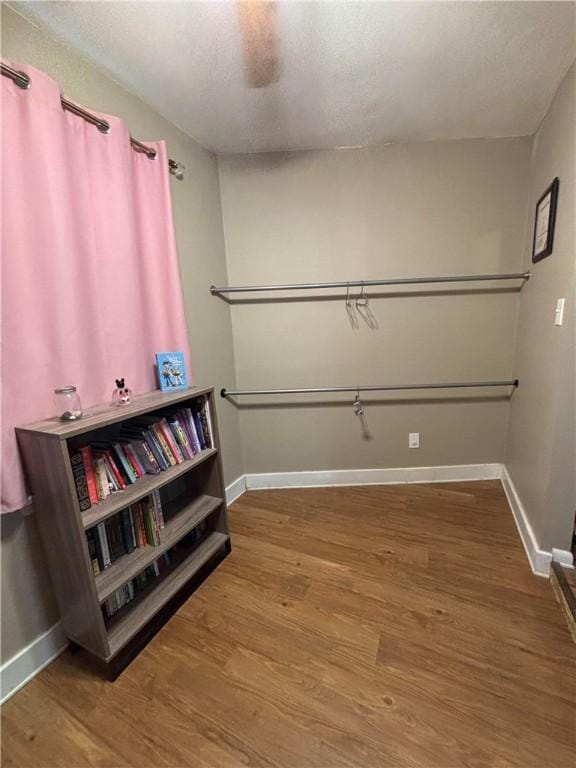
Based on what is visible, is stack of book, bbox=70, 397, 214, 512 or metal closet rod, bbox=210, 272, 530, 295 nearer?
stack of book, bbox=70, 397, 214, 512

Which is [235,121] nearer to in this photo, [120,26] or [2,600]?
[120,26]

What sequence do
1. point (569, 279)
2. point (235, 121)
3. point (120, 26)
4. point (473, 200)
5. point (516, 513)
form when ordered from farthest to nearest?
point (473, 200), point (516, 513), point (235, 121), point (569, 279), point (120, 26)

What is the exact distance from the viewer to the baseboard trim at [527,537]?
1498mm

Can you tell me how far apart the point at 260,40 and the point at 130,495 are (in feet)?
5.83

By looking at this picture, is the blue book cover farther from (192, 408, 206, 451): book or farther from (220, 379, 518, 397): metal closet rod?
(220, 379, 518, 397): metal closet rod

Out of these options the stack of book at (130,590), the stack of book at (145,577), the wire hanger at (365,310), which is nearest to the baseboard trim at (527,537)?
the wire hanger at (365,310)

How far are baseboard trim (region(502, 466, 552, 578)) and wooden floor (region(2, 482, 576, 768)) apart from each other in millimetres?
54

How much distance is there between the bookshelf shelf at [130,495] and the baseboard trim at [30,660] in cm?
54

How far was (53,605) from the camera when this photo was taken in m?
1.23

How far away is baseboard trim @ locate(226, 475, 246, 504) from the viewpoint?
7.43ft

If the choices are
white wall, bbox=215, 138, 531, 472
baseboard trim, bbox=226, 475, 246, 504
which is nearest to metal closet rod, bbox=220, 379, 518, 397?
white wall, bbox=215, 138, 531, 472

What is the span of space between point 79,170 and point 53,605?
1636mm

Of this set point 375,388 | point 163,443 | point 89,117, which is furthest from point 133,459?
point 375,388

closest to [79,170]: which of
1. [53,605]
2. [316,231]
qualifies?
[316,231]
